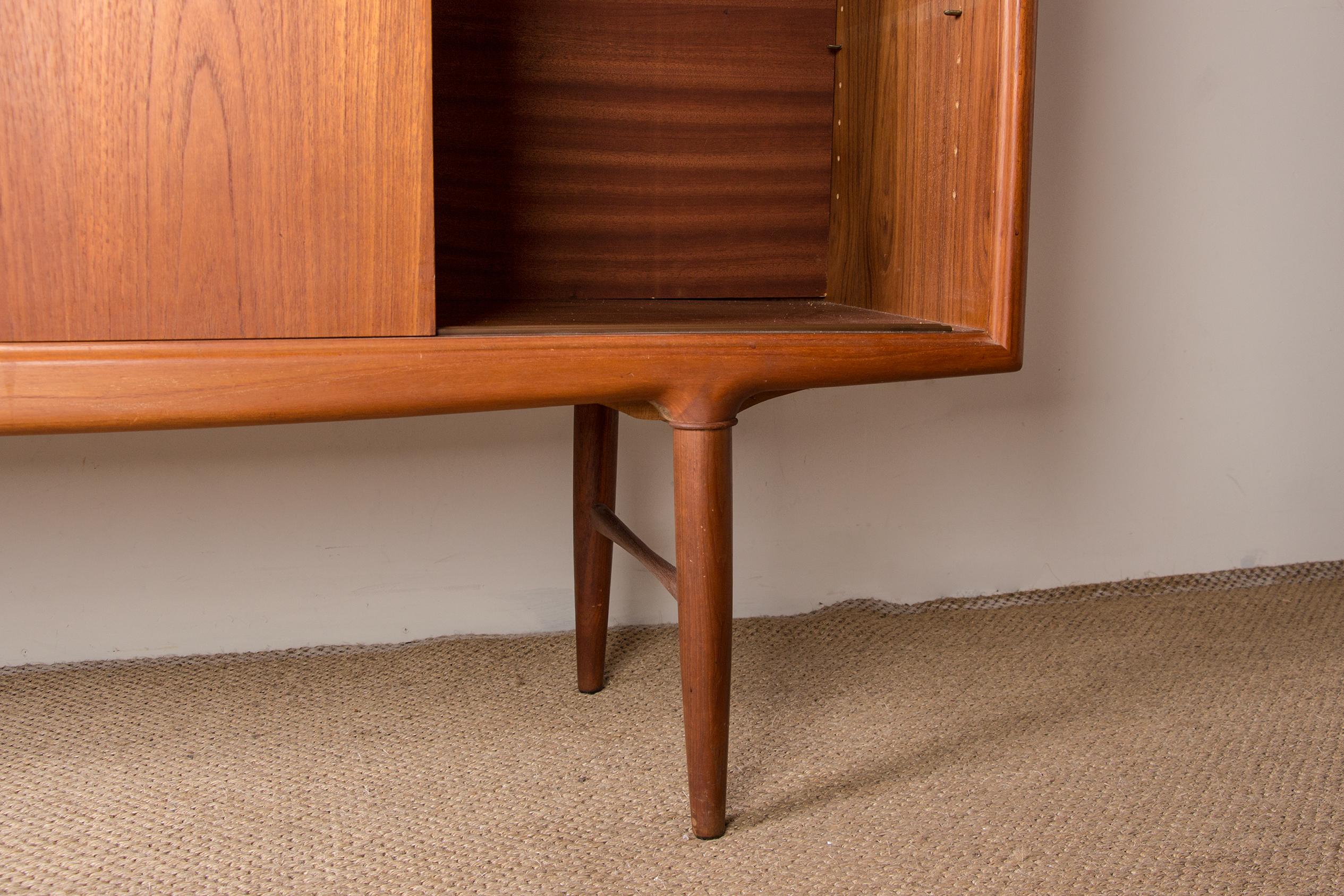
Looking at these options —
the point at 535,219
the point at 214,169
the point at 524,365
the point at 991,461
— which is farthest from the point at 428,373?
the point at 991,461

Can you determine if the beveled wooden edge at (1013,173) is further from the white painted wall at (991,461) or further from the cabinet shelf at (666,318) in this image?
the white painted wall at (991,461)

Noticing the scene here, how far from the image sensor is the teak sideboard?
60 cm

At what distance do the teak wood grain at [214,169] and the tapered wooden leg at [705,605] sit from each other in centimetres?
22

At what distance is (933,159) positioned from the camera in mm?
846

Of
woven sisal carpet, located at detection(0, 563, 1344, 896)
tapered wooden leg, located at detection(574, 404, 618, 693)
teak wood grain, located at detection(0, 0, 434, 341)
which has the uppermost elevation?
teak wood grain, located at detection(0, 0, 434, 341)

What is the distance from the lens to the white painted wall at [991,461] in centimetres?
111

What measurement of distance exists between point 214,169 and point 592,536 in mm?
519

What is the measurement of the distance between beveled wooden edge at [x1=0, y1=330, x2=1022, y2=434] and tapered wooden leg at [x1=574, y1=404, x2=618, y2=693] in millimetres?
280

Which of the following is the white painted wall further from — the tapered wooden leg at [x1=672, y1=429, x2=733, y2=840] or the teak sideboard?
the tapered wooden leg at [x1=672, y1=429, x2=733, y2=840]

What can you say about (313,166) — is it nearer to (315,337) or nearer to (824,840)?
(315,337)

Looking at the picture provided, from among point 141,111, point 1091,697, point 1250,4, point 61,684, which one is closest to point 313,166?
point 141,111

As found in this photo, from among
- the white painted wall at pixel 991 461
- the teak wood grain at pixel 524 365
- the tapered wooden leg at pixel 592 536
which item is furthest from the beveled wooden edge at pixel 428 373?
the white painted wall at pixel 991 461

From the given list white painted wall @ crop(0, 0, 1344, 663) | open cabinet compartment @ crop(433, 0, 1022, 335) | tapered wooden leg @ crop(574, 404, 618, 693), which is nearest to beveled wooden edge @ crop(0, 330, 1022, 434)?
open cabinet compartment @ crop(433, 0, 1022, 335)

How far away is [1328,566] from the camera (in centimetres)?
143
